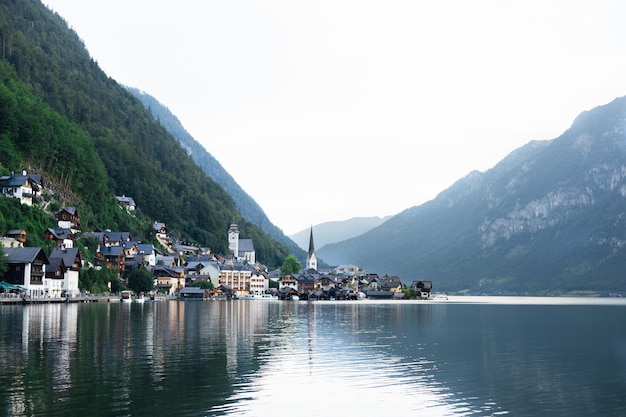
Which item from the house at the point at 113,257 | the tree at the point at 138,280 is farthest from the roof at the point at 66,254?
the house at the point at 113,257

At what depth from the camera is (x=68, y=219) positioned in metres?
152

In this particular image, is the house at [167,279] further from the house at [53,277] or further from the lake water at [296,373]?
the lake water at [296,373]

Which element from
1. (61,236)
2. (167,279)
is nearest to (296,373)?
(61,236)

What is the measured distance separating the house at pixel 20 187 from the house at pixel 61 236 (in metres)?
8.20

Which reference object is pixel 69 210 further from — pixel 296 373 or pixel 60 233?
pixel 296 373

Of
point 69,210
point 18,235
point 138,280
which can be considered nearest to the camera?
point 18,235

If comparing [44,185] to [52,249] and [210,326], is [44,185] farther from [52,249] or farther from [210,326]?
[210,326]

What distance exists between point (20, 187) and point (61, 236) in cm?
1227

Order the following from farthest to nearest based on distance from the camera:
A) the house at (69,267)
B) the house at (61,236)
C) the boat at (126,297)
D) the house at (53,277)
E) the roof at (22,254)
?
the boat at (126,297) < the house at (61,236) < the house at (69,267) < the house at (53,277) < the roof at (22,254)

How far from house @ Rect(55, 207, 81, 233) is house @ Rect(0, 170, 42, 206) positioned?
23.5 ft

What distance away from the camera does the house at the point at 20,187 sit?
13612 centimetres

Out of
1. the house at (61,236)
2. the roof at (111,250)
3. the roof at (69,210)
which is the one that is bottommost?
the roof at (111,250)

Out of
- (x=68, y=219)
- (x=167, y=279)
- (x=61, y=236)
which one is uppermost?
(x=68, y=219)

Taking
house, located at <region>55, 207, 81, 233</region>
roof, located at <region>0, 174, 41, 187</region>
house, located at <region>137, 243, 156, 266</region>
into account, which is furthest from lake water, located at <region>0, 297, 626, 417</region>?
house, located at <region>137, 243, 156, 266</region>
